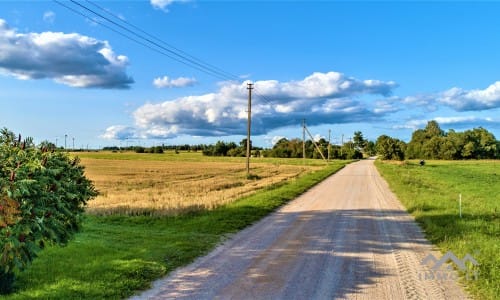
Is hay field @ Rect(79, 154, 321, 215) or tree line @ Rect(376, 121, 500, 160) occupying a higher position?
tree line @ Rect(376, 121, 500, 160)

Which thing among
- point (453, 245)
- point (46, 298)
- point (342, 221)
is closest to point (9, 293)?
point (46, 298)

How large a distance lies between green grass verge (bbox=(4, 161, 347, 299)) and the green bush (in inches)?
31.7

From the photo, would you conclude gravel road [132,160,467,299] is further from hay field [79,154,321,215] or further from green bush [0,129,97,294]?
hay field [79,154,321,215]

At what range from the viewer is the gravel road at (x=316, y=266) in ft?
22.9

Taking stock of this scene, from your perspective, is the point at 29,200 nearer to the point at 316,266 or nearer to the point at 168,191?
the point at 316,266
